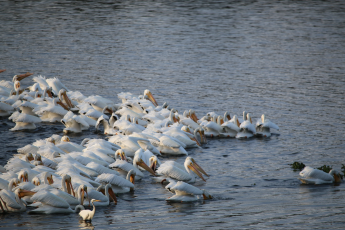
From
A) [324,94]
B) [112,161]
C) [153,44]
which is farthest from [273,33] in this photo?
[112,161]

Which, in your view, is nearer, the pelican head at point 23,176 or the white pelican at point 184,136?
the pelican head at point 23,176

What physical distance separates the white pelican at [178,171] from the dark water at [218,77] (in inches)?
12.0

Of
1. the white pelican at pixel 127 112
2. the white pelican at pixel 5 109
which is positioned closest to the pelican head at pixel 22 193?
the white pelican at pixel 127 112

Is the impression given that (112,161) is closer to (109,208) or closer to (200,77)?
(109,208)

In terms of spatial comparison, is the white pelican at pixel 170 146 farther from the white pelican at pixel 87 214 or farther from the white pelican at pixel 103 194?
the white pelican at pixel 87 214

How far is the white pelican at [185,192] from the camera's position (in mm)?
9359

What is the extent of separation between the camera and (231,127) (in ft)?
45.0

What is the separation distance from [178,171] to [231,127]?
12.4 ft

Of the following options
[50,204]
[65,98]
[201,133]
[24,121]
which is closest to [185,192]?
[50,204]

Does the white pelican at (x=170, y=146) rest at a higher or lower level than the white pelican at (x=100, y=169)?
lower

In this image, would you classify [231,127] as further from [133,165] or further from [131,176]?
[131,176]

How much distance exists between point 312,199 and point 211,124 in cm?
463

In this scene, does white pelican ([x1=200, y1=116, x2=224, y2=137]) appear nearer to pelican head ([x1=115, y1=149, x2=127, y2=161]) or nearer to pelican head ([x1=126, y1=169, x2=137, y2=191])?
pelican head ([x1=115, y1=149, x2=127, y2=161])

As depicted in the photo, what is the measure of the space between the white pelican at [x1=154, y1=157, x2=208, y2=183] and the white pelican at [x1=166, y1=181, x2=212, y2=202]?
0.72m
